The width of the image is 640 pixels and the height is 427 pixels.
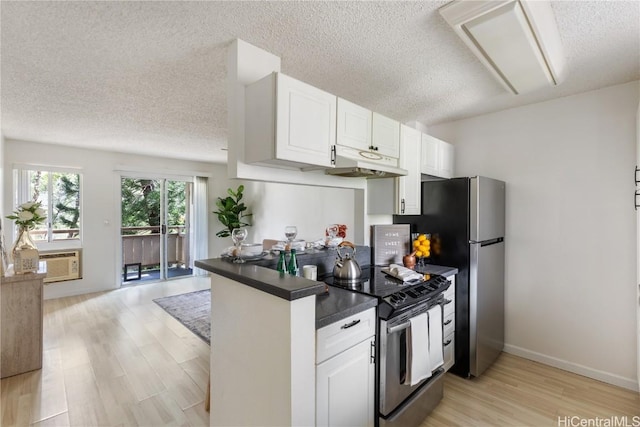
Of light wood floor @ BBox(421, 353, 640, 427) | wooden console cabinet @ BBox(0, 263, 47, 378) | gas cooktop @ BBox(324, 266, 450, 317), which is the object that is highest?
gas cooktop @ BBox(324, 266, 450, 317)

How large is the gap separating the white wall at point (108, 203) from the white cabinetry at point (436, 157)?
1.39 m

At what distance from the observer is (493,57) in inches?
73.7

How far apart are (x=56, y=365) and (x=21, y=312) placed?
0.56 meters

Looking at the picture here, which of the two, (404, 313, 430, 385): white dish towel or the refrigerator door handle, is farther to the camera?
the refrigerator door handle

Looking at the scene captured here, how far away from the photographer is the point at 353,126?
6.67 ft

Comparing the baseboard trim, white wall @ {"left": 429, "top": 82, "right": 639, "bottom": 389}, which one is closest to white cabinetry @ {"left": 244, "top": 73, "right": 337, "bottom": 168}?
white wall @ {"left": 429, "top": 82, "right": 639, "bottom": 389}

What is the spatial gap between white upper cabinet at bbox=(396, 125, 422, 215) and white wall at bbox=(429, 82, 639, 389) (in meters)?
0.99

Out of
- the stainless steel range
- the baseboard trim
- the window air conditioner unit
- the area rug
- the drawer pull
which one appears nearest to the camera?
the drawer pull

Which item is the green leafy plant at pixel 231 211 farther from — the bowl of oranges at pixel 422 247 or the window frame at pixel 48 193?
the bowl of oranges at pixel 422 247

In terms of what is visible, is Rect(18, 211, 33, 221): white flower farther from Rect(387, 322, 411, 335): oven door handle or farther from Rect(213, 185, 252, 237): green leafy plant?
Rect(213, 185, 252, 237): green leafy plant

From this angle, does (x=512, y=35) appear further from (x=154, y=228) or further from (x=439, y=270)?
(x=154, y=228)

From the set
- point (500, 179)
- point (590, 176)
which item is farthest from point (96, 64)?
point (590, 176)

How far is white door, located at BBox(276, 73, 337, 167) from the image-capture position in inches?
63.6

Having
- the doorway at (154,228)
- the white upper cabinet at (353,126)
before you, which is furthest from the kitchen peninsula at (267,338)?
the doorway at (154,228)
